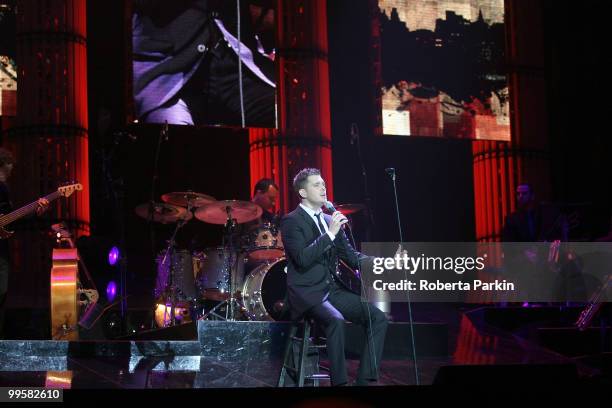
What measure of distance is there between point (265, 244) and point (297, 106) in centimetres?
225

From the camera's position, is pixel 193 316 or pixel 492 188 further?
pixel 492 188

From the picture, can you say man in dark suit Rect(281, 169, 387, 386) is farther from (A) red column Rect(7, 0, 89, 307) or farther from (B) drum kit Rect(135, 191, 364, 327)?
(A) red column Rect(7, 0, 89, 307)

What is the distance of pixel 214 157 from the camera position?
10.7 meters

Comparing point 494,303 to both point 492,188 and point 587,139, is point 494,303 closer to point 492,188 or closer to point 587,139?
point 492,188

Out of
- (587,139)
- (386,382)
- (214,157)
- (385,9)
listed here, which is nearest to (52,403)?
(386,382)

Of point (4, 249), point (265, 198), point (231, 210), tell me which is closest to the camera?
point (4, 249)

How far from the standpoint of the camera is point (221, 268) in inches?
343

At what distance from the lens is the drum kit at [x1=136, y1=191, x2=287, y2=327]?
836 centimetres

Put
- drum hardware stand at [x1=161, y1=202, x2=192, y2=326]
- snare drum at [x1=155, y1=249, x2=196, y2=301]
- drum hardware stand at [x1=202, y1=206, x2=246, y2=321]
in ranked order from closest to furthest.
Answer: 1. drum hardware stand at [x1=202, y1=206, x2=246, y2=321]
2. drum hardware stand at [x1=161, y1=202, x2=192, y2=326]
3. snare drum at [x1=155, y1=249, x2=196, y2=301]

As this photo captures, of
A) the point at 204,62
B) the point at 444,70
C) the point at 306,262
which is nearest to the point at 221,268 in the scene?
the point at 204,62

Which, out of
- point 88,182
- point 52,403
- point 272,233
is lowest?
point 52,403

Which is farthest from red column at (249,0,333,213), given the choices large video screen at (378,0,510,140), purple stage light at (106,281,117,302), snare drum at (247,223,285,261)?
purple stage light at (106,281,117,302)

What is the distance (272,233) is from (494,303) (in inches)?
122

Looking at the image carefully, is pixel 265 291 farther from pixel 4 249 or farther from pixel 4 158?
pixel 4 158
